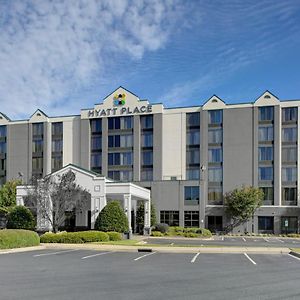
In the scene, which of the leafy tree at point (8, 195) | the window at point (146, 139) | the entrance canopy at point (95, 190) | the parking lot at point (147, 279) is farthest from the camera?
the window at point (146, 139)

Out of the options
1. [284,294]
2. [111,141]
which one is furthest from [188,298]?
[111,141]

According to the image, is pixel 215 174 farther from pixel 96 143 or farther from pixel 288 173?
pixel 96 143

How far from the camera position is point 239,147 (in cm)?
6150

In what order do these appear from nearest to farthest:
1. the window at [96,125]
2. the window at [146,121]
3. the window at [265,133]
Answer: the window at [265,133]
the window at [146,121]
the window at [96,125]

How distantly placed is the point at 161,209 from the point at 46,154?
919 inches

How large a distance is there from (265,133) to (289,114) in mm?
4210

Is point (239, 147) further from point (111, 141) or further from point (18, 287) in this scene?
point (18, 287)

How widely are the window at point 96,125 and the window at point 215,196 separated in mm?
19820

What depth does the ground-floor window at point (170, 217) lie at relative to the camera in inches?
2303

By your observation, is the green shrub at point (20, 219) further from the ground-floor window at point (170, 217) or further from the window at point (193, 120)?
the window at point (193, 120)

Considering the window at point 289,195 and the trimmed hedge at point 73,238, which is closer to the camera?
the trimmed hedge at point 73,238

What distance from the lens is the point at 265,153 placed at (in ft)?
199

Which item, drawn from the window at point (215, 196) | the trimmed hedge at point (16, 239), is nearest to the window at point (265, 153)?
the window at point (215, 196)

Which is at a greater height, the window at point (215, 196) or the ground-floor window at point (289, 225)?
the window at point (215, 196)
